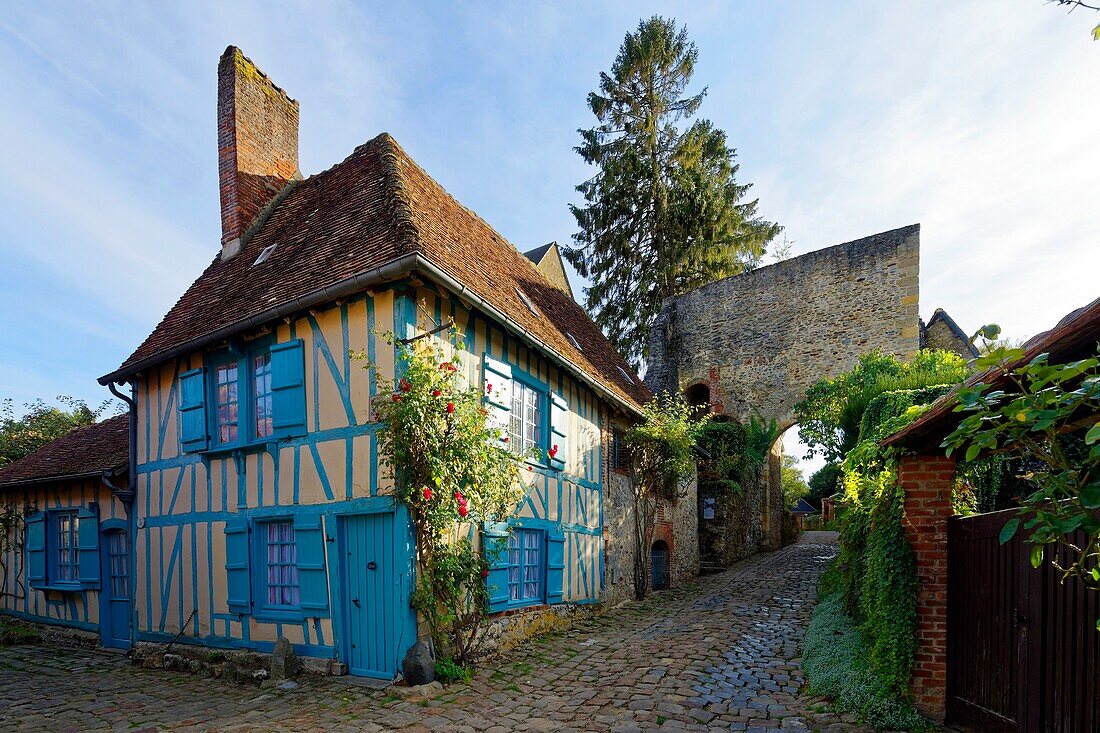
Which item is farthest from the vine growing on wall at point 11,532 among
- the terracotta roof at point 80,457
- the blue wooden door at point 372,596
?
the blue wooden door at point 372,596

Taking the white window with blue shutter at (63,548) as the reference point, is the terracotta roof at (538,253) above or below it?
above

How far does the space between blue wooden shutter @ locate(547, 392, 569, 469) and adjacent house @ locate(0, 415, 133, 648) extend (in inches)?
242

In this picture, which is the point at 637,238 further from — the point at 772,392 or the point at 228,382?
the point at 228,382

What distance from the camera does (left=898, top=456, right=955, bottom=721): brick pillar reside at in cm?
451

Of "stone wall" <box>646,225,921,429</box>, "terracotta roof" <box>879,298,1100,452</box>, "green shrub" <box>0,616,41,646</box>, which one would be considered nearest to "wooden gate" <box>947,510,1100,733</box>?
"terracotta roof" <box>879,298,1100,452</box>

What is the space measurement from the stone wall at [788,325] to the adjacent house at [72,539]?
13194 millimetres

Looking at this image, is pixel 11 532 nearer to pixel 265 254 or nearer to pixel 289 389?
pixel 265 254

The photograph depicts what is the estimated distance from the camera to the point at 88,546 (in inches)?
399

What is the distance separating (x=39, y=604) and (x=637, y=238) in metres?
17.5

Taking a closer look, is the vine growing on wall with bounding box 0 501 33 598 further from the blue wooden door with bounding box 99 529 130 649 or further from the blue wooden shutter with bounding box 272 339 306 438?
the blue wooden shutter with bounding box 272 339 306 438

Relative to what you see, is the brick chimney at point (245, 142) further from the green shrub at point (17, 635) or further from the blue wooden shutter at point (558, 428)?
the green shrub at point (17, 635)

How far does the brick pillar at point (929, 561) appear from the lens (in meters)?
4.51

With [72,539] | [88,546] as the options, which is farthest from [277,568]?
[72,539]

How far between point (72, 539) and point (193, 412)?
4438 mm
